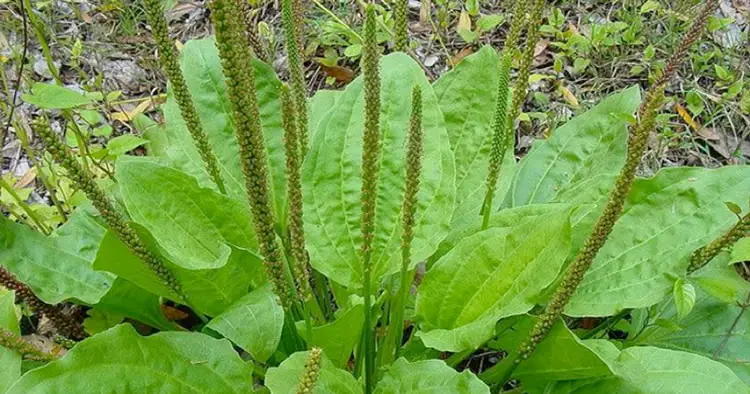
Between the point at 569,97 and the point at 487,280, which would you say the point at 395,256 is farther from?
the point at 569,97

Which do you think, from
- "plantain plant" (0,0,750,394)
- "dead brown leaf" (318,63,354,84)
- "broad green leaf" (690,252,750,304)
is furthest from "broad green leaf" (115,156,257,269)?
"dead brown leaf" (318,63,354,84)

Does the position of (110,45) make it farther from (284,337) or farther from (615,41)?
(615,41)

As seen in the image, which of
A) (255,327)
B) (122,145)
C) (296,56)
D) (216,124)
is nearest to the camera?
(296,56)

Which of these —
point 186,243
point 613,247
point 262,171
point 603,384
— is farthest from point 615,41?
point 262,171

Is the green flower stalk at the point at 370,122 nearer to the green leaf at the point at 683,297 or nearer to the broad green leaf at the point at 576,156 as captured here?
the green leaf at the point at 683,297

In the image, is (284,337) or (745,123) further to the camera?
(745,123)

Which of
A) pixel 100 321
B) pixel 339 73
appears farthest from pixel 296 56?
pixel 339 73
